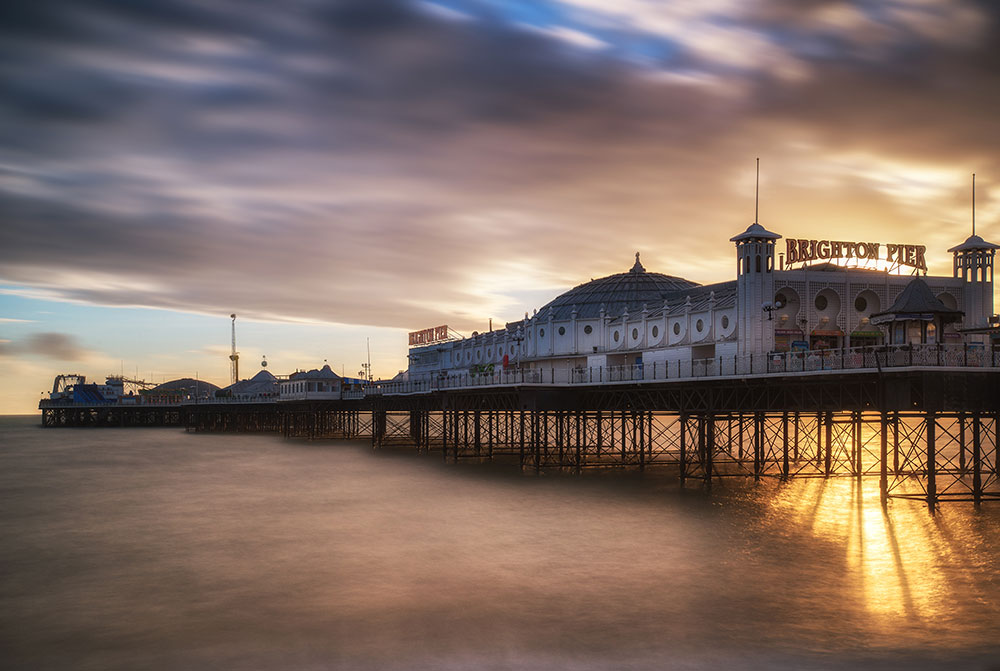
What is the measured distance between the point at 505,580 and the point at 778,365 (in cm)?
2297

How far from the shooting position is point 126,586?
3084 cm

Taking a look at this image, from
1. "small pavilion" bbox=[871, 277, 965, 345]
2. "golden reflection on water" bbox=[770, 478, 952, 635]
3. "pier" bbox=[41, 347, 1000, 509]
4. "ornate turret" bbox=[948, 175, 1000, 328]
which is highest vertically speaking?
"ornate turret" bbox=[948, 175, 1000, 328]

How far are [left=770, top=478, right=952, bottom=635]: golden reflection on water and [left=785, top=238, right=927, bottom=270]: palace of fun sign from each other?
52.2 feet

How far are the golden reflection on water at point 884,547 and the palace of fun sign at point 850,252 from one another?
52.2 ft

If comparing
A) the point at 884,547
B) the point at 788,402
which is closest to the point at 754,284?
the point at 788,402

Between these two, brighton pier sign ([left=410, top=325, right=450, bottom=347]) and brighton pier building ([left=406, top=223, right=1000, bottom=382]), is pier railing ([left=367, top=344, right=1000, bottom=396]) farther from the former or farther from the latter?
brighton pier sign ([left=410, top=325, right=450, bottom=347])

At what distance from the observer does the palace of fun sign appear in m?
57.8

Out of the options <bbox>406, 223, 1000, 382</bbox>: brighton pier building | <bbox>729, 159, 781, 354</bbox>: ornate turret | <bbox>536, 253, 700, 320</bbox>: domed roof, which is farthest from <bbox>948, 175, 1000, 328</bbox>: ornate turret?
<bbox>536, 253, 700, 320</bbox>: domed roof

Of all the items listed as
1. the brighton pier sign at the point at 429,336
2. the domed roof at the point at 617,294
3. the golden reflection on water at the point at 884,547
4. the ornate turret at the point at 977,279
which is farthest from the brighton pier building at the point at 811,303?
the brighton pier sign at the point at 429,336

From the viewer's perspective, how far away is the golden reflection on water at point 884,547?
27109 millimetres

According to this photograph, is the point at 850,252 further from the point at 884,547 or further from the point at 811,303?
the point at 884,547

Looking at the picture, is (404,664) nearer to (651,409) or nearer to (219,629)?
(219,629)

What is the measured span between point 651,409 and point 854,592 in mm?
31002

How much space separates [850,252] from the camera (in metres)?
58.6
